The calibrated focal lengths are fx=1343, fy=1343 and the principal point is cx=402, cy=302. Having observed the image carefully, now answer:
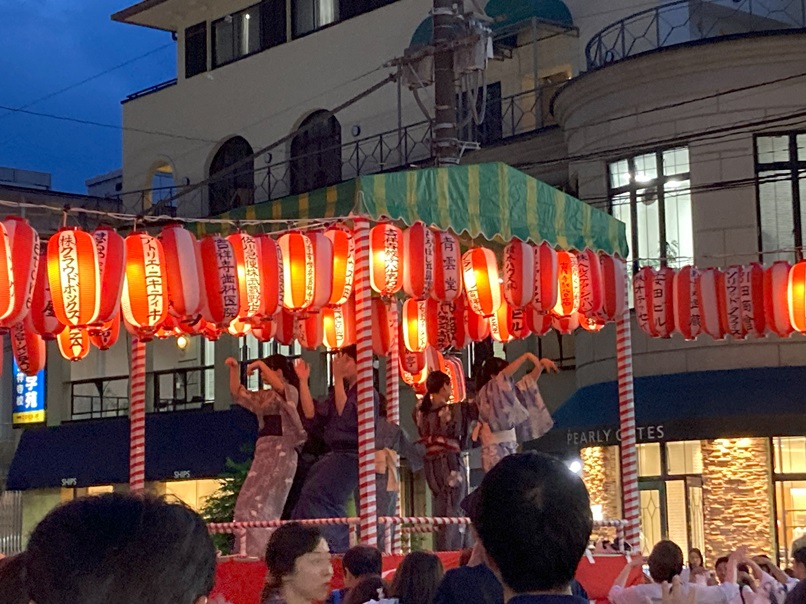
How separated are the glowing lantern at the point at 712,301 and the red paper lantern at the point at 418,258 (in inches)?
168

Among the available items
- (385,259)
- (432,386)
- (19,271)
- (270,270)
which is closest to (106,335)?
(270,270)

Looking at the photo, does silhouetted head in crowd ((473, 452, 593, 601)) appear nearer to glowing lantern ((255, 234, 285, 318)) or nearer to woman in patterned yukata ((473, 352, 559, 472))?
glowing lantern ((255, 234, 285, 318))

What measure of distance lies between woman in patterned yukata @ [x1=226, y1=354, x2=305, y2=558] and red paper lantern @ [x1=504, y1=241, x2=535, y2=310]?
228 centimetres

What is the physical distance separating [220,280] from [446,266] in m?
2.21

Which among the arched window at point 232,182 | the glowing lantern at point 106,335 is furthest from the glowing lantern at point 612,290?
the arched window at point 232,182

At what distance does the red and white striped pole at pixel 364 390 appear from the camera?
433 inches

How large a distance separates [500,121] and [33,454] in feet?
44.8

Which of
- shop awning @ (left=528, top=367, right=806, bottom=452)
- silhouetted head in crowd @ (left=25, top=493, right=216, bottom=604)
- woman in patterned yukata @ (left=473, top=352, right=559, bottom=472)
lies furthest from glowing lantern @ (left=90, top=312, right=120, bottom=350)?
silhouetted head in crowd @ (left=25, top=493, right=216, bottom=604)

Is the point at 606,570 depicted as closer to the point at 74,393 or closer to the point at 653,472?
the point at 653,472

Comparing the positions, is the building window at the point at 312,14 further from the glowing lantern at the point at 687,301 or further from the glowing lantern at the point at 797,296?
the glowing lantern at the point at 797,296

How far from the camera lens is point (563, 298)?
13648mm

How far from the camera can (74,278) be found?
11.4 metres

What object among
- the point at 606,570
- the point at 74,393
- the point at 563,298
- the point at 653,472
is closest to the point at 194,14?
the point at 74,393

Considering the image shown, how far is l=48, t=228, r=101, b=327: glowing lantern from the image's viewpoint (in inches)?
447
